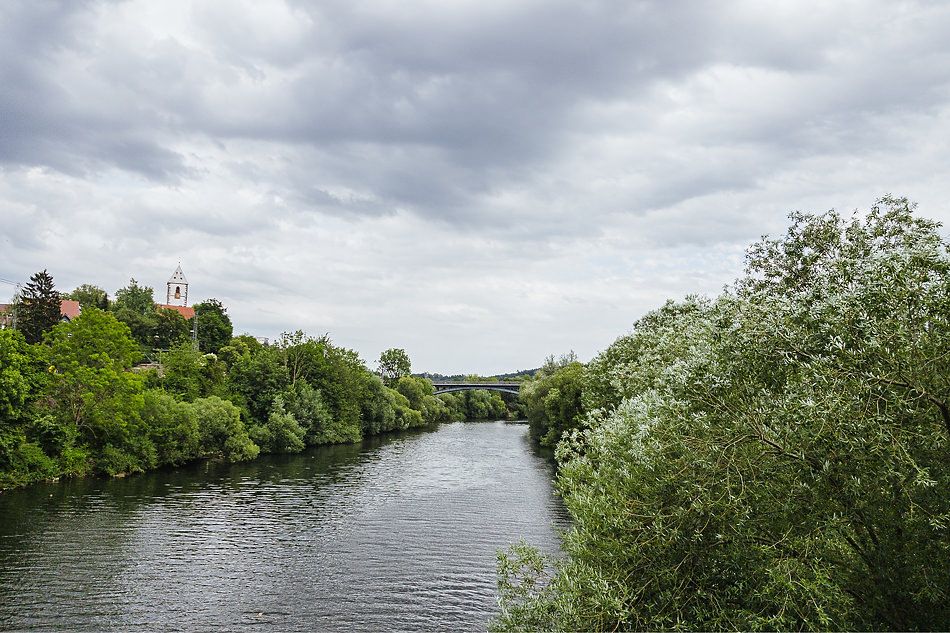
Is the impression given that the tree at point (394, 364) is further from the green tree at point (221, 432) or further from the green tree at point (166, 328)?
the green tree at point (221, 432)

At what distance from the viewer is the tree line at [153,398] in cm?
4119

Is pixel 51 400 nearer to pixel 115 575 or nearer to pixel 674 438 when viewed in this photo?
pixel 115 575

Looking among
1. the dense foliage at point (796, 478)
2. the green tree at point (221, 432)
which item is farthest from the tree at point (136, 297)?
the dense foliage at point (796, 478)

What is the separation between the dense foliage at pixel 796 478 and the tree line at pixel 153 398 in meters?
41.9

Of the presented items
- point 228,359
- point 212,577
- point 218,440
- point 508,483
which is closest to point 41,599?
point 212,577

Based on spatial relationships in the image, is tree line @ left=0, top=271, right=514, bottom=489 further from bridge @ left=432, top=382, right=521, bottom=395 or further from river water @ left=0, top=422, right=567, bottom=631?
bridge @ left=432, top=382, right=521, bottom=395

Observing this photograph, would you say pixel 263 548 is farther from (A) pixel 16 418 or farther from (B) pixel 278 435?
(B) pixel 278 435

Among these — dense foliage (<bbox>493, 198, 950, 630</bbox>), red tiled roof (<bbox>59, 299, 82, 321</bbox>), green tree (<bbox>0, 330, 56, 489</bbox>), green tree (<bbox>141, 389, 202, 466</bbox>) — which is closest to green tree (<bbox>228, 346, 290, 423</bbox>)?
green tree (<bbox>141, 389, 202, 466</bbox>)

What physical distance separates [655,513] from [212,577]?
2014 centimetres

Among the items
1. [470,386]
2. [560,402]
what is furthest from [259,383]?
[470,386]

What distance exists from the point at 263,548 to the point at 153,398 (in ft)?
96.1

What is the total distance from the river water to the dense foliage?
9.96 m

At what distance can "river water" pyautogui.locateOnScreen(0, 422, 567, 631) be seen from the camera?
2061 centimetres

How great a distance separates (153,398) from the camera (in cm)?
5153
